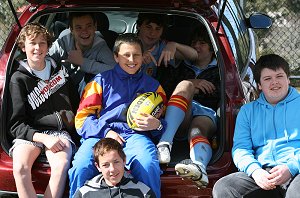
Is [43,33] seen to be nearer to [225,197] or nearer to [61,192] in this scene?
[61,192]

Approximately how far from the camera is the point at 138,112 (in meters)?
4.70

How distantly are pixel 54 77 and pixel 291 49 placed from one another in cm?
831

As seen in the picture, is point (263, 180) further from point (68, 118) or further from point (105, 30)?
point (105, 30)

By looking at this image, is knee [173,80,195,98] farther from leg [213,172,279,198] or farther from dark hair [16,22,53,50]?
dark hair [16,22,53,50]

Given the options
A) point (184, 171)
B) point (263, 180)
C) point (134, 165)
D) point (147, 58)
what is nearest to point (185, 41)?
point (147, 58)

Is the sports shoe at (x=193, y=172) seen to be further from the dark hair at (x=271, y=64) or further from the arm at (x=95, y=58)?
the arm at (x=95, y=58)

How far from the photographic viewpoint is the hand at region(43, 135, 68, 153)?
4.59 m

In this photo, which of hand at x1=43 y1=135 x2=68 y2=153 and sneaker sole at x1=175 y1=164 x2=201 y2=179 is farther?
hand at x1=43 y1=135 x2=68 y2=153

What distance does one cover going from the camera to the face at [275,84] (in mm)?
4578

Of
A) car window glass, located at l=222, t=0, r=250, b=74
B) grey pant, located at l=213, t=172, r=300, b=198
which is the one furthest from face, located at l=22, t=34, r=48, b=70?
grey pant, located at l=213, t=172, r=300, b=198

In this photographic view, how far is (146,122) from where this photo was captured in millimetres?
4660

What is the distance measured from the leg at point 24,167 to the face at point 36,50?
609mm

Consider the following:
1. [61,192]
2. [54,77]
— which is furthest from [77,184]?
[54,77]

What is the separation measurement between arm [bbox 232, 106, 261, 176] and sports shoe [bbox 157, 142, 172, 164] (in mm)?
419
